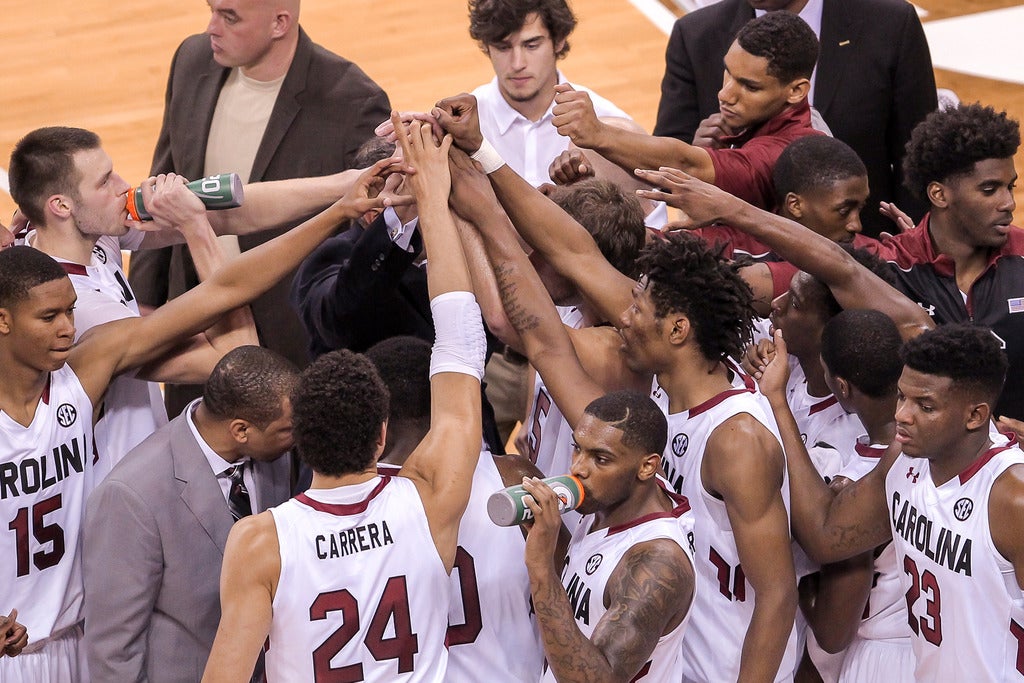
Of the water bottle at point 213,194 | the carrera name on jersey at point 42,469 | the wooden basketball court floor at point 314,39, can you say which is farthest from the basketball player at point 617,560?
the wooden basketball court floor at point 314,39

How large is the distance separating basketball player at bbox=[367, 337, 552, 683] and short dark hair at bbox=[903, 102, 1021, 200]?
168cm

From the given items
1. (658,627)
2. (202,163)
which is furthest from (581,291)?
(202,163)

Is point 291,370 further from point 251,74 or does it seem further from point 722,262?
point 251,74

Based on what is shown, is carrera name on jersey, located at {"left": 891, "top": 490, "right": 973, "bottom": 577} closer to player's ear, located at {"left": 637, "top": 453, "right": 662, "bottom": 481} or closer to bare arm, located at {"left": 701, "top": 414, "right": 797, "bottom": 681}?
bare arm, located at {"left": 701, "top": 414, "right": 797, "bottom": 681}

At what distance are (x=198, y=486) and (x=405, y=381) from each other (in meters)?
0.66

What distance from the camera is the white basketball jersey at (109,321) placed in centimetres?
425

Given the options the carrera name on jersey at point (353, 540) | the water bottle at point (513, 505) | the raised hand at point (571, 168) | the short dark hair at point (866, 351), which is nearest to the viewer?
the water bottle at point (513, 505)

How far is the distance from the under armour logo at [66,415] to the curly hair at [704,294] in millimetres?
1722

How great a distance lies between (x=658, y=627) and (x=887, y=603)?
1.05 m

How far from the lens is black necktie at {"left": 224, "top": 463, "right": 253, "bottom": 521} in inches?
157

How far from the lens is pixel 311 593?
3.31 meters

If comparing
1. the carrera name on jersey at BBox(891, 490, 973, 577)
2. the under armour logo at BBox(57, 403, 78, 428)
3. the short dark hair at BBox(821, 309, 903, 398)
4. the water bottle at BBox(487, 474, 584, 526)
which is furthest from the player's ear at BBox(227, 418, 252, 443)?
the carrera name on jersey at BBox(891, 490, 973, 577)

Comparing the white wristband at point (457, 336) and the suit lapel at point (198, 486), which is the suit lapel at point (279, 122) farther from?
the white wristband at point (457, 336)

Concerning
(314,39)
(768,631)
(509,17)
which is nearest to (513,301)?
(768,631)
